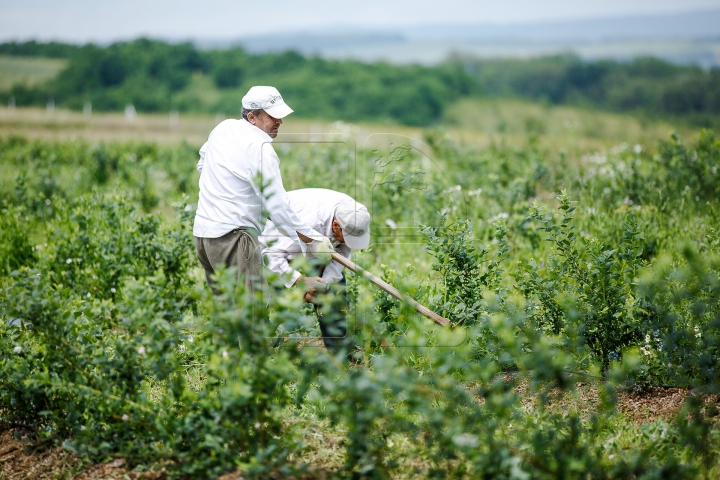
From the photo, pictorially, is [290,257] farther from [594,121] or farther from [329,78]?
[329,78]

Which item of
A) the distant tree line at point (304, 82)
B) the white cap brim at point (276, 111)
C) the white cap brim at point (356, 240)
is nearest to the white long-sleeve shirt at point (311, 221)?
the white cap brim at point (356, 240)

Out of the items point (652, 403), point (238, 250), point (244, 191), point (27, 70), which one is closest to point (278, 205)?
point (244, 191)

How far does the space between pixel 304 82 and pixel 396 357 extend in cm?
4750

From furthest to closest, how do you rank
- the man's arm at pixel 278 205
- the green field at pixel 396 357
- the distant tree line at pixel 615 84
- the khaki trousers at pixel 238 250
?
1. the distant tree line at pixel 615 84
2. the khaki trousers at pixel 238 250
3. the man's arm at pixel 278 205
4. the green field at pixel 396 357

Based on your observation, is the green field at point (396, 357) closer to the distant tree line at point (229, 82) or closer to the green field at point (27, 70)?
the distant tree line at point (229, 82)

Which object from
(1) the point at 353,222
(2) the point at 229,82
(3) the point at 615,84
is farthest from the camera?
(2) the point at 229,82

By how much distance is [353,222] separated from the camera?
4699 millimetres

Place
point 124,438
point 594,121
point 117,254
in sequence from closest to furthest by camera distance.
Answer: point 124,438 → point 117,254 → point 594,121

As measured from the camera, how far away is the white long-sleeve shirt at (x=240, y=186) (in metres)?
4.29

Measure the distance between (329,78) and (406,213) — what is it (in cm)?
4321

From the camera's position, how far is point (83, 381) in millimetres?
3518

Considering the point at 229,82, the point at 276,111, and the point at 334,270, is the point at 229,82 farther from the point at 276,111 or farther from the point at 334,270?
the point at 276,111

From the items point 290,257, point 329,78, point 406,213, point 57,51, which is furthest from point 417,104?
point 290,257

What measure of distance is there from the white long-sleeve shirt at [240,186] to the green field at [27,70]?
156 ft
